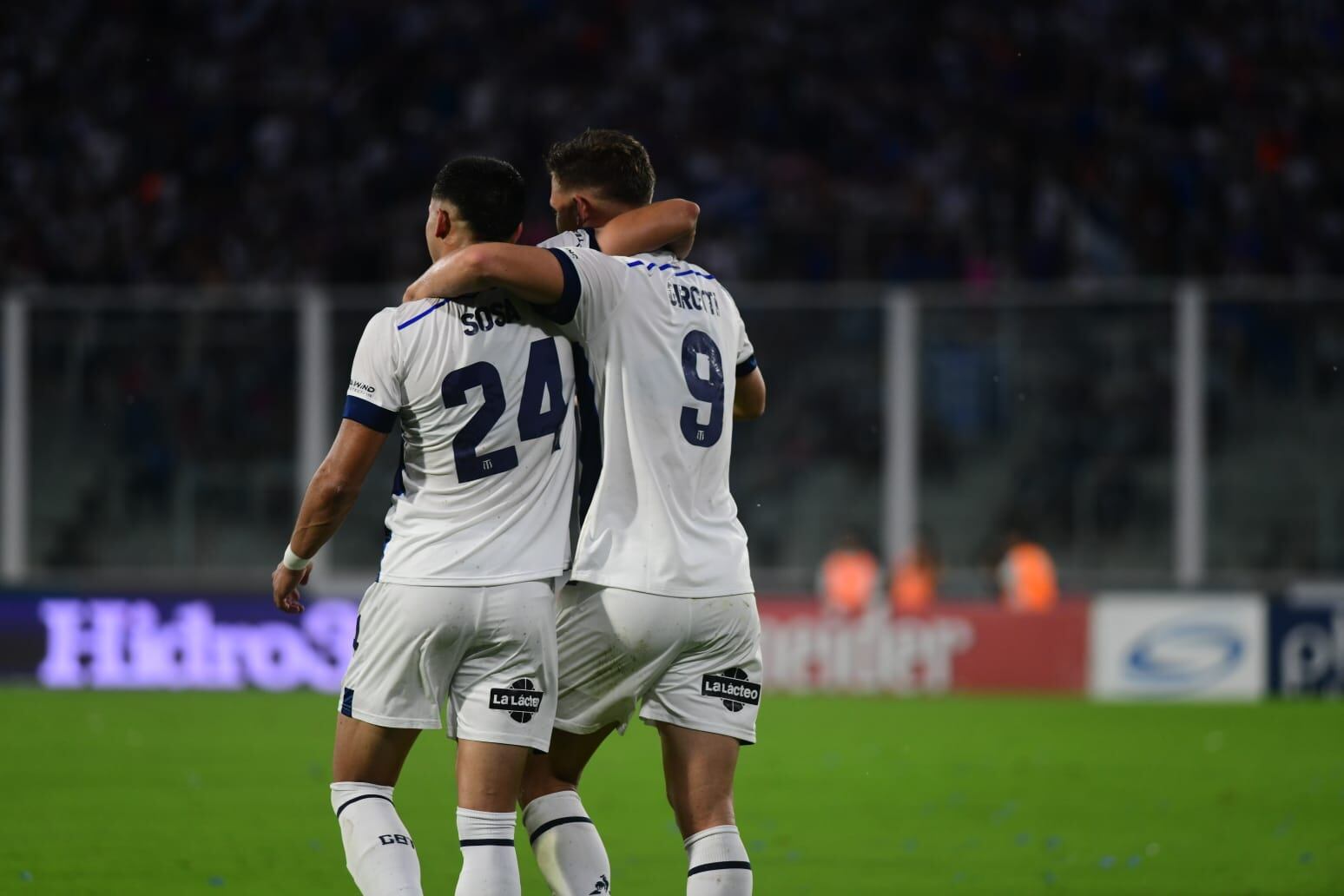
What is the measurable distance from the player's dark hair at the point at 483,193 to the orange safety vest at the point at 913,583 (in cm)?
1054

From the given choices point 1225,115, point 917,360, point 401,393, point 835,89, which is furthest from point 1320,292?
point 401,393

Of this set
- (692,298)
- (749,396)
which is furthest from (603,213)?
(749,396)

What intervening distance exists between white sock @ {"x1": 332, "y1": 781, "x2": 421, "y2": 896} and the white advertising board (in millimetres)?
10658

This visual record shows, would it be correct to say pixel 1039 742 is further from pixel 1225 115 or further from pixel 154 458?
pixel 1225 115

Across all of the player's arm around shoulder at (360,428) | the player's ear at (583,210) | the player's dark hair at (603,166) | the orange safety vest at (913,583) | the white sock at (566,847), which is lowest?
the orange safety vest at (913,583)

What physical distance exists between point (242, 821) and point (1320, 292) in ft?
33.4

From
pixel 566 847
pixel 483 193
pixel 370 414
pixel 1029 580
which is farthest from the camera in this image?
pixel 1029 580

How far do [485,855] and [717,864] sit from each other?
533 millimetres

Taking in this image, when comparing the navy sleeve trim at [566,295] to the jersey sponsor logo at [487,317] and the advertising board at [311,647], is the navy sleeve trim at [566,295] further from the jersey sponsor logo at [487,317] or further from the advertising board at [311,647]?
the advertising board at [311,647]

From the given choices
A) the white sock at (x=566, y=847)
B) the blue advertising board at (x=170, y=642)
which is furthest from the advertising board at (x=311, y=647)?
the white sock at (x=566, y=847)

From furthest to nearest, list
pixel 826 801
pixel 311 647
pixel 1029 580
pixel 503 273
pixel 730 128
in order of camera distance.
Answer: pixel 730 128
pixel 311 647
pixel 1029 580
pixel 826 801
pixel 503 273

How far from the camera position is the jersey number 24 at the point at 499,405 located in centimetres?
432

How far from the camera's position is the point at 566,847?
4.54 meters

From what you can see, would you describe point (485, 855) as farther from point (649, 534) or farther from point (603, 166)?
point (603, 166)
